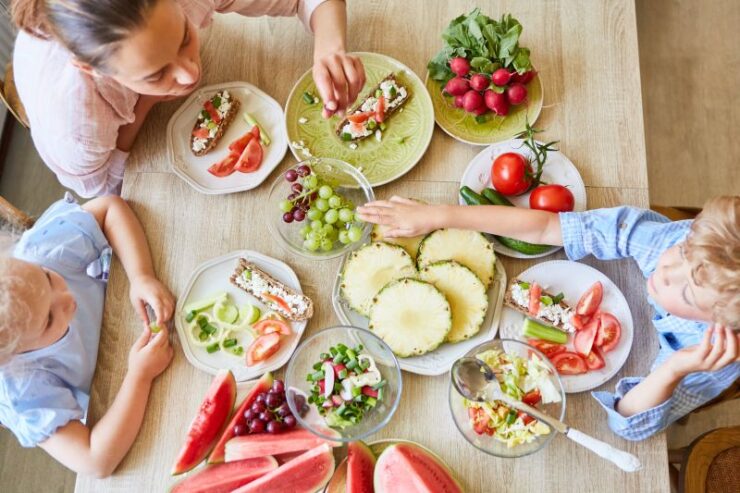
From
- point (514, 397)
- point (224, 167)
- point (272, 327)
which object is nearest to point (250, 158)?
point (224, 167)

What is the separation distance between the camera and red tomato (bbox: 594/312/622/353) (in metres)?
1.52

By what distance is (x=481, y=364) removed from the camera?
147 cm

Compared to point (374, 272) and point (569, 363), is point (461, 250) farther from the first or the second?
point (569, 363)

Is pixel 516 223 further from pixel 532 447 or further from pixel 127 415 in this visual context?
pixel 127 415

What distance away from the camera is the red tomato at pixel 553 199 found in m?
1.59

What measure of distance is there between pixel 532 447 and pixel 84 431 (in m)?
1.11

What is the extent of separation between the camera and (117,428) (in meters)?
1.48

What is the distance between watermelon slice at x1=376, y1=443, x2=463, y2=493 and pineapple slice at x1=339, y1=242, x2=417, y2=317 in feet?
1.17

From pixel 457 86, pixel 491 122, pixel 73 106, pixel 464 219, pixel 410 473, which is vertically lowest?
pixel 410 473

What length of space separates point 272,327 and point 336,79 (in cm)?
69

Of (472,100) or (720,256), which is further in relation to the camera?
(472,100)

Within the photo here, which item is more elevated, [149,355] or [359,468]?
[149,355]

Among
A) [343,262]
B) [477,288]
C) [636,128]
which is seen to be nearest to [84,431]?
[343,262]

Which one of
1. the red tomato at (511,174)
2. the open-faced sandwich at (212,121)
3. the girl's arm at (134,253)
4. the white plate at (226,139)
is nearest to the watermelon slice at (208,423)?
the girl's arm at (134,253)
